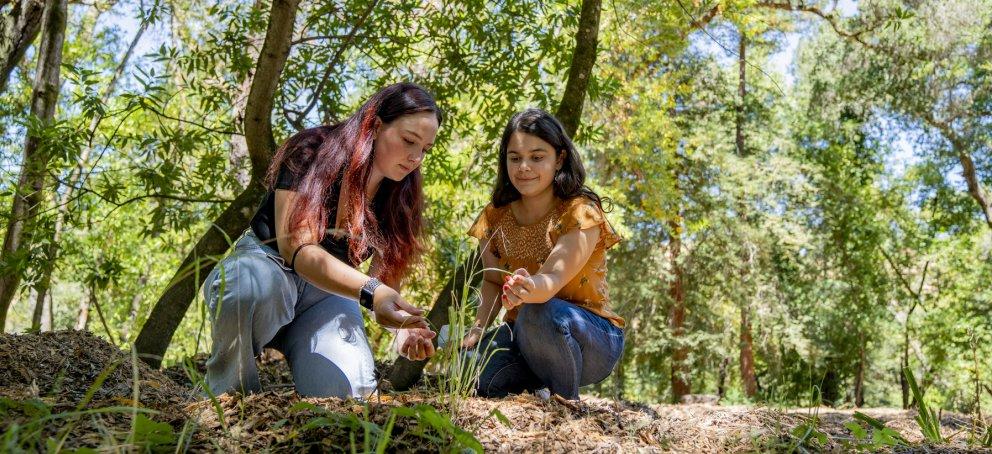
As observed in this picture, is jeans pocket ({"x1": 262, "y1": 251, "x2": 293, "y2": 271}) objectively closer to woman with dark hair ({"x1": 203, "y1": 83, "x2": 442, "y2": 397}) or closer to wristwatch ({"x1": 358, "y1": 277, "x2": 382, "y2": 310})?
woman with dark hair ({"x1": 203, "y1": 83, "x2": 442, "y2": 397})

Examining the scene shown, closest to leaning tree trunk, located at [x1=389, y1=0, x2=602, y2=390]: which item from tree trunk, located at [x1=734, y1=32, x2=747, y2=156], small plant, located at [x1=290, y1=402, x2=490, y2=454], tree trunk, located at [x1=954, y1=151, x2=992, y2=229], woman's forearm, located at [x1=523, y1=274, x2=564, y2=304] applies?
woman's forearm, located at [x1=523, y1=274, x2=564, y2=304]

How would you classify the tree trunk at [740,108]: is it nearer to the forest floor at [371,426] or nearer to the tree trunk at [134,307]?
the tree trunk at [134,307]

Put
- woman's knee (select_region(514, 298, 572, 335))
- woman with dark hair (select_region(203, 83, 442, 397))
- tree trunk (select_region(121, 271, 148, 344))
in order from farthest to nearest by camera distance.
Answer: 1. tree trunk (select_region(121, 271, 148, 344))
2. woman's knee (select_region(514, 298, 572, 335))
3. woman with dark hair (select_region(203, 83, 442, 397))

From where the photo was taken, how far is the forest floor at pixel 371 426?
4.96 feet

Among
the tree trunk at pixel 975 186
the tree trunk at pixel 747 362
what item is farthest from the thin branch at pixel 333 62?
the tree trunk at pixel 975 186

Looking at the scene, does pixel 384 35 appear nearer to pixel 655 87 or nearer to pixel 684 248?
pixel 655 87

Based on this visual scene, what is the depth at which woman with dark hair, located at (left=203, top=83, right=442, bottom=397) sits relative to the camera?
2.42 m

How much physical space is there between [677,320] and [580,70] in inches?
484

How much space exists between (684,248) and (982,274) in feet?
17.8

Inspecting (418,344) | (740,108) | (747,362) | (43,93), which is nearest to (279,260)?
(418,344)

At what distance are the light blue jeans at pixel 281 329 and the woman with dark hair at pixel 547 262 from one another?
42 cm

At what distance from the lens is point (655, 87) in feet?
40.2

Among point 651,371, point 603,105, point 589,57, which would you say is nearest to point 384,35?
point 589,57

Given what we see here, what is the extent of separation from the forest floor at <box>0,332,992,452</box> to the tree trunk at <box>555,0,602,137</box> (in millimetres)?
1861
